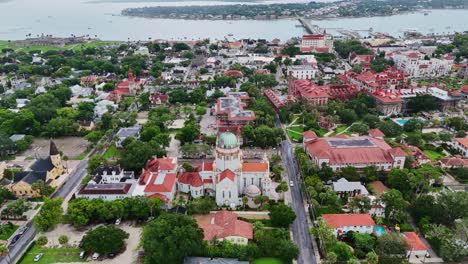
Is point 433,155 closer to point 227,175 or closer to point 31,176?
point 227,175

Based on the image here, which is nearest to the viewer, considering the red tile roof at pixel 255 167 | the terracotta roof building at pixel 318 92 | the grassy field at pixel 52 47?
the red tile roof at pixel 255 167

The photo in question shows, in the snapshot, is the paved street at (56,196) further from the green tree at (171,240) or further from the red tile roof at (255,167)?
the red tile roof at (255,167)

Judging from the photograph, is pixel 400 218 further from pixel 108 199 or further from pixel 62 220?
pixel 62 220

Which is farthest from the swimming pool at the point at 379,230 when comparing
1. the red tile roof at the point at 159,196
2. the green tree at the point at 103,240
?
the green tree at the point at 103,240

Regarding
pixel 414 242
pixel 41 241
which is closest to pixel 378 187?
pixel 414 242

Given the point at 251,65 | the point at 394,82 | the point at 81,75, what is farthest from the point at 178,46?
the point at 394,82

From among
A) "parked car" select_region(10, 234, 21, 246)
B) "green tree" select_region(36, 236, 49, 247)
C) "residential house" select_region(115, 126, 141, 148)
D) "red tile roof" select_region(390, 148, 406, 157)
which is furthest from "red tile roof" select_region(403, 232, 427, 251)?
"residential house" select_region(115, 126, 141, 148)
